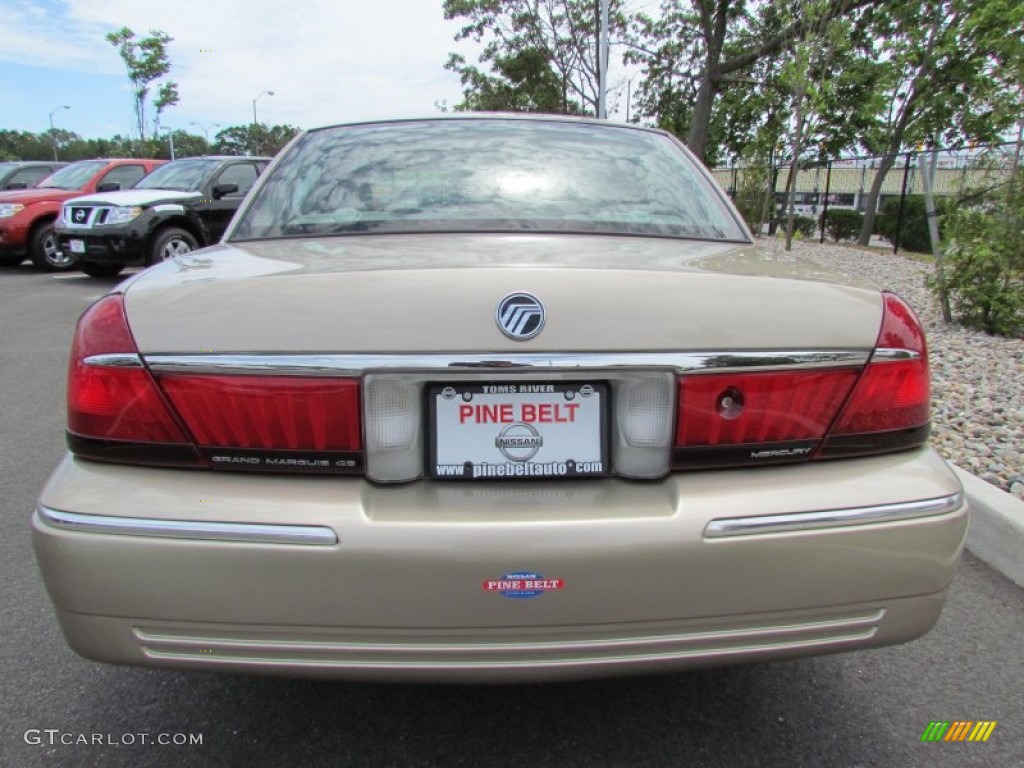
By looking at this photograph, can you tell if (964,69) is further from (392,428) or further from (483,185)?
(392,428)

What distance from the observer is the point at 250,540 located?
1479 mm

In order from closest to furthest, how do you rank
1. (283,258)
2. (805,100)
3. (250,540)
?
(250,540)
(283,258)
(805,100)

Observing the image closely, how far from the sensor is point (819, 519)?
1.56 metres

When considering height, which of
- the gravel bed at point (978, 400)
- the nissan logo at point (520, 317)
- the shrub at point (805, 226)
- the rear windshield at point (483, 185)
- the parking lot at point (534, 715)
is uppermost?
the rear windshield at point (483, 185)

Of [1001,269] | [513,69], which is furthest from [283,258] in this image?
[513,69]

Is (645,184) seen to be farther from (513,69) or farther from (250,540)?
(513,69)

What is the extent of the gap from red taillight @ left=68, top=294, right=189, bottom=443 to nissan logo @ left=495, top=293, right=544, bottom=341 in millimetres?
698

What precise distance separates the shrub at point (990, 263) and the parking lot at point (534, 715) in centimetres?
509

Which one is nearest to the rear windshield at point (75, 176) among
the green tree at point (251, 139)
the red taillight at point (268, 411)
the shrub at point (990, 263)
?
the shrub at point (990, 263)

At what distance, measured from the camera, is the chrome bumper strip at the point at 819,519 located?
5.01 feet

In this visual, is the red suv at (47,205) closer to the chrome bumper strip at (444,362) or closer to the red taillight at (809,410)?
the chrome bumper strip at (444,362)

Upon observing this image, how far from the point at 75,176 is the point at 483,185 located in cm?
1357

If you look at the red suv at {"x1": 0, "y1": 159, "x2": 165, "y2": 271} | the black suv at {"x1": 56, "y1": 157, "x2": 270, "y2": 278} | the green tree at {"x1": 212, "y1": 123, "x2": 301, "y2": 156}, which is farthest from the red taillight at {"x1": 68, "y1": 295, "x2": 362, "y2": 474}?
the green tree at {"x1": 212, "y1": 123, "x2": 301, "y2": 156}

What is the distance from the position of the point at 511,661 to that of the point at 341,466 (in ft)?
1.71
